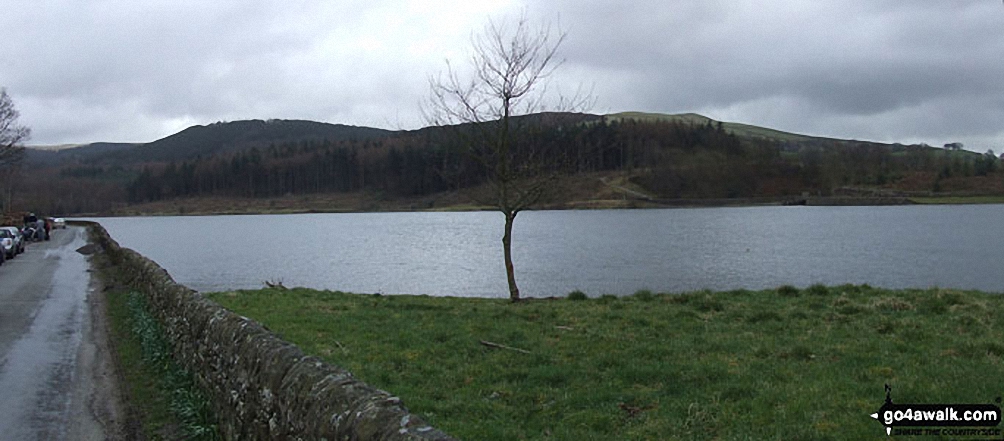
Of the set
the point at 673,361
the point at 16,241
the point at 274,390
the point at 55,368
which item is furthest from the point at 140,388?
the point at 16,241

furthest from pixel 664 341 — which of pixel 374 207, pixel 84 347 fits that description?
pixel 374 207

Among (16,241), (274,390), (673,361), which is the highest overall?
(274,390)

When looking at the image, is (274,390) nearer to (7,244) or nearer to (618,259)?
(618,259)

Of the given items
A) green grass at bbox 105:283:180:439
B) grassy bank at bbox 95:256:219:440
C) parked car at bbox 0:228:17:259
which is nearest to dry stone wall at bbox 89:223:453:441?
grassy bank at bbox 95:256:219:440

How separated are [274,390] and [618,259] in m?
37.9

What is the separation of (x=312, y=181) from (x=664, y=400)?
188 meters

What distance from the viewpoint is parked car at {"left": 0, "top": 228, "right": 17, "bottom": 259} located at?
130 ft

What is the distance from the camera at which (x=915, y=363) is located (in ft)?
29.2

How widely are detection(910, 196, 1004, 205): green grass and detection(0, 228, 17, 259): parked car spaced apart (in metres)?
125

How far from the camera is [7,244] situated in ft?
133

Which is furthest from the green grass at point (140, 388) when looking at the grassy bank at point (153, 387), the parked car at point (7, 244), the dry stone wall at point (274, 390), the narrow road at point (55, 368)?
the parked car at point (7, 244)

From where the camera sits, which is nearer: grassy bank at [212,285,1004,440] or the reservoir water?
grassy bank at [212,285,1004,440]

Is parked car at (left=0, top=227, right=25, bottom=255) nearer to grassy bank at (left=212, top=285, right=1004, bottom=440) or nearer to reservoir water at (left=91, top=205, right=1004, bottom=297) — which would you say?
reservoir water at (left=91, top=205, right=1004, bottom=297)

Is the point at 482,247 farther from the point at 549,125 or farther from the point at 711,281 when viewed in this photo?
the point at 549,125
